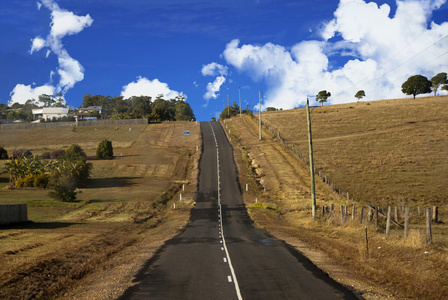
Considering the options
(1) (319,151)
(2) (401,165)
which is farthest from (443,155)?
(1) (319,151)

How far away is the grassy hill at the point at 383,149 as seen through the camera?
52438 mm

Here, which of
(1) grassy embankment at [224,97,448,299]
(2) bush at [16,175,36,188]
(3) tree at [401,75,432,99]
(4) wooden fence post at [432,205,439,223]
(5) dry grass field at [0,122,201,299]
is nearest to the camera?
(5) dry grass field at [0,122,201,299]

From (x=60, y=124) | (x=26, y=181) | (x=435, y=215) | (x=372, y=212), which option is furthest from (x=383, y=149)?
(x=60, y=124)

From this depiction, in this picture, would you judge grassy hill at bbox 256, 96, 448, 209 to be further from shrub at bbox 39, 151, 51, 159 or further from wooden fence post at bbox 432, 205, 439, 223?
shrub at bbox 39, 151, 51, 159

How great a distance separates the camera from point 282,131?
110m

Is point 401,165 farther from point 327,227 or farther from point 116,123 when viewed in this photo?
point 116,123

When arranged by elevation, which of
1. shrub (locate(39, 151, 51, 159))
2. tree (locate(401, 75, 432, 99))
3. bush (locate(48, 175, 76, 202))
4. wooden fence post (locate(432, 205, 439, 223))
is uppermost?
tree (locate(401, 75, 432, 99))

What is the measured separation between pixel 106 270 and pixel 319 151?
226ft

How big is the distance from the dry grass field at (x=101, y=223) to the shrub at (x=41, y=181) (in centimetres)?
315

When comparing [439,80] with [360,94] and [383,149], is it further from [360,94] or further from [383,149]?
[383,149]

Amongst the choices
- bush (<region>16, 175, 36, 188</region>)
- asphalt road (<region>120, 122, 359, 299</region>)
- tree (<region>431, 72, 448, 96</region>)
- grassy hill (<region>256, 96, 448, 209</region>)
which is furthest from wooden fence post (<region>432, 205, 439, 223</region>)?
tree (<region>431, 72, 448, 96</region>)

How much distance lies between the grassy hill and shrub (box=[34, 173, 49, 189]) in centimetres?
4416

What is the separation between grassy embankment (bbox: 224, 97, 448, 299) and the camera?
16438 mm

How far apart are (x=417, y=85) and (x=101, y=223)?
15913 cm
